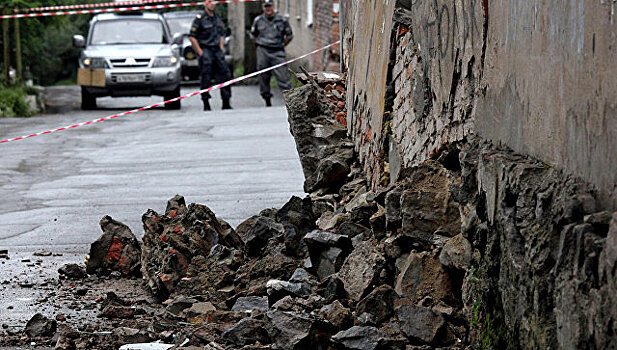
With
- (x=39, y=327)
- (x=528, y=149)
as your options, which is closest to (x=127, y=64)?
(x=39, y=327)

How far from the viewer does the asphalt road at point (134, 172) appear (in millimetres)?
8836

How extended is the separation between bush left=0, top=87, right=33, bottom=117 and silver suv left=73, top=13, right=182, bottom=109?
5.03 feet

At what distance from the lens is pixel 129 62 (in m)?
21.9

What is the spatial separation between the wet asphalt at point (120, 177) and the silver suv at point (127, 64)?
161 inches

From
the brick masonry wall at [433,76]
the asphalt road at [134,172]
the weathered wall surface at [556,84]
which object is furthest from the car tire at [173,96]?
the weathered wall surface at [556,84]

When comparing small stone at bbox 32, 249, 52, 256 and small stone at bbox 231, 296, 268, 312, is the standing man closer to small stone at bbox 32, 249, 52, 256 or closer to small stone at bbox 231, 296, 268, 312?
small stone at bbox 32, 249, 52, 256

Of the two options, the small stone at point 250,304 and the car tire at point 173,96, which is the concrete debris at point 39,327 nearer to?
the small stone at point 250,304

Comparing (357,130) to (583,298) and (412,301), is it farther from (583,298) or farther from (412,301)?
(583,298)

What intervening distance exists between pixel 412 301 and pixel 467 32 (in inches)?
48.7

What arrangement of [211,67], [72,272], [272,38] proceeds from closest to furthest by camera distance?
1. [72,272]
2. [272,38]
3. [211,67]

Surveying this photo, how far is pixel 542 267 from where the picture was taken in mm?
3182

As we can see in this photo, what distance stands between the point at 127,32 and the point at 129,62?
1.59 metres

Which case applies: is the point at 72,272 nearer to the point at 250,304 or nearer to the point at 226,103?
the point at 250,304

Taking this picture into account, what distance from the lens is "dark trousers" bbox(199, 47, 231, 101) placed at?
793 inches
